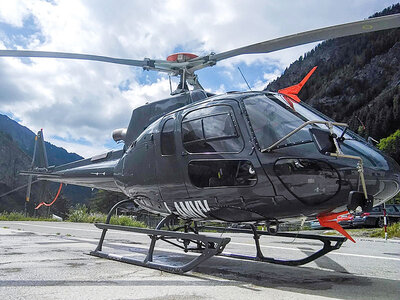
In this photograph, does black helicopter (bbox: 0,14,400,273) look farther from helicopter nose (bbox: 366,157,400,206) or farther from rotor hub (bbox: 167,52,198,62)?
rotor hub (bbox: 167,52,198,62)

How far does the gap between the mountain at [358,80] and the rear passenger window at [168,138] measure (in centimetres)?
7814

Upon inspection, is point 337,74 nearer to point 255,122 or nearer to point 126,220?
point 126,220

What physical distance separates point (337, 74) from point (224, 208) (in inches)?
4622

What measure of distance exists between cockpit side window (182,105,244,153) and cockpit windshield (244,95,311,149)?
0.80 ft

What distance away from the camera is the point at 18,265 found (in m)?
4.80

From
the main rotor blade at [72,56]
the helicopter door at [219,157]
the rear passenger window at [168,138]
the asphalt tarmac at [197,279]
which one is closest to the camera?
the asphalt tarmac at [197,279]

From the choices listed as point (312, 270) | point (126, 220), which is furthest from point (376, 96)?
point (312, 270)

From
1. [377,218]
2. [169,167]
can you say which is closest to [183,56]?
[169,167]

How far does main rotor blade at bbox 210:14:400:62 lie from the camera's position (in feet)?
12.8

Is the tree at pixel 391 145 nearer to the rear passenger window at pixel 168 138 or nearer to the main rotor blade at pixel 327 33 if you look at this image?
the main rotor blade at pixel 327 33

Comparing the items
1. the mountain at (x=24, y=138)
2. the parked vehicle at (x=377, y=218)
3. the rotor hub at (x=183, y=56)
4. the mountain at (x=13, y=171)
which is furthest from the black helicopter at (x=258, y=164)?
the mountain at (x=24, y=138)

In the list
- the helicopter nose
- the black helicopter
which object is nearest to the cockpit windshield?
the black helicopter

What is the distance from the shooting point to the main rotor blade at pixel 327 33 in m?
3.89

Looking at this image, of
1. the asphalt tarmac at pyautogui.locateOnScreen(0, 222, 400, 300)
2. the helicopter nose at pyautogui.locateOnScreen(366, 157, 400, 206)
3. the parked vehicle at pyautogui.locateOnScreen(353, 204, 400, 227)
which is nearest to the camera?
the asphalt tarmac at pyautogui.locateOnScreen(0, 222, 400, 300)
